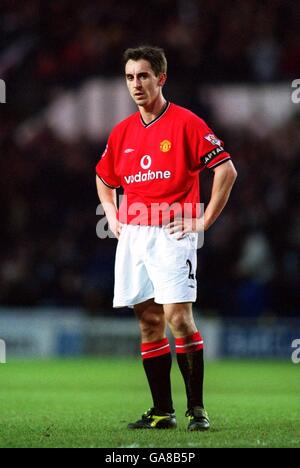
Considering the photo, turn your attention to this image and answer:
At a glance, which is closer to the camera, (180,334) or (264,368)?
(180,334)

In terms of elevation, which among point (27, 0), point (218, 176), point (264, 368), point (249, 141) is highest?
point (27, 0)

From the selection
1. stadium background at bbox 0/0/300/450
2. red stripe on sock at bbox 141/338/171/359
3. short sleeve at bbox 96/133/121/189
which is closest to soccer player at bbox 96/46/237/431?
red stripe on sock at bbox 141/338/171/359

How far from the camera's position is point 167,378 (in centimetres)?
693

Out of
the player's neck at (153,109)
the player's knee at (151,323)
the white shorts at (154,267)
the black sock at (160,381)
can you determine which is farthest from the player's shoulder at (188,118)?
the black sock at (160,381)

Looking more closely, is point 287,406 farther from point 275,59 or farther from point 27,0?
point 27,0

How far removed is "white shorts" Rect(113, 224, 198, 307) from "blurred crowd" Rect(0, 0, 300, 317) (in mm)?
10207

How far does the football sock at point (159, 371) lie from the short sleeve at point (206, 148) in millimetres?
1262

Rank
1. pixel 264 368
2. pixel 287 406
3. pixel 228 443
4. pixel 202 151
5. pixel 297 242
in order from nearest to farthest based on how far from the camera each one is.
A: pixel 228 443
pixel 202 151
pixel 287 406
pixel 264 368
pixel 297 242

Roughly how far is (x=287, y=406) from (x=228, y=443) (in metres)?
3.12

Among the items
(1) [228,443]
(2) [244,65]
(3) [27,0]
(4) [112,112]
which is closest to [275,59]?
(2) [244,65]

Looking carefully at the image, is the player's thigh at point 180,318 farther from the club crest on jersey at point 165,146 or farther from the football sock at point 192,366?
the club crest on jersey at point 165,146

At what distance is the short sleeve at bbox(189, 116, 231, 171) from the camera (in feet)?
21.7

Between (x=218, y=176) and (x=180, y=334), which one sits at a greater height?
(x=218, y=176)

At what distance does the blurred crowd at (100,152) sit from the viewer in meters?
17.2
